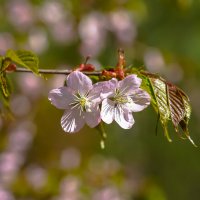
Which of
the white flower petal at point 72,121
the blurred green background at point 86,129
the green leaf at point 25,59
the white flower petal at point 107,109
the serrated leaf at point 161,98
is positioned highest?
the green leaf at point 25,59

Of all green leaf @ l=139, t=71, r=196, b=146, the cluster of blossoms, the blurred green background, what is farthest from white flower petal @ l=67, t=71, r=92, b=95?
the blurred green background

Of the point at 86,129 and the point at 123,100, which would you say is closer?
the point at 123,100

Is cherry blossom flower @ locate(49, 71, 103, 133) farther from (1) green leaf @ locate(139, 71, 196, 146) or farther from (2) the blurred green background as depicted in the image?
(2) the blurred green background

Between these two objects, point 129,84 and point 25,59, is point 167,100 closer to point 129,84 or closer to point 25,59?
point 129,84

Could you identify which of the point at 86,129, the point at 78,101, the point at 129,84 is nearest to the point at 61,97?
the point at 78,101

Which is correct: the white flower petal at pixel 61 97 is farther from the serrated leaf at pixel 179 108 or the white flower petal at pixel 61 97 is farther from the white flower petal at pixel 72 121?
the serrated leaf at pixel 179 108

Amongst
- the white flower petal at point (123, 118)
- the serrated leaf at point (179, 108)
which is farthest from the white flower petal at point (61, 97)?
the serrated leaf at point (179, 108)

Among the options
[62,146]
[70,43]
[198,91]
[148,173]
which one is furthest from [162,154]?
[70,43]
